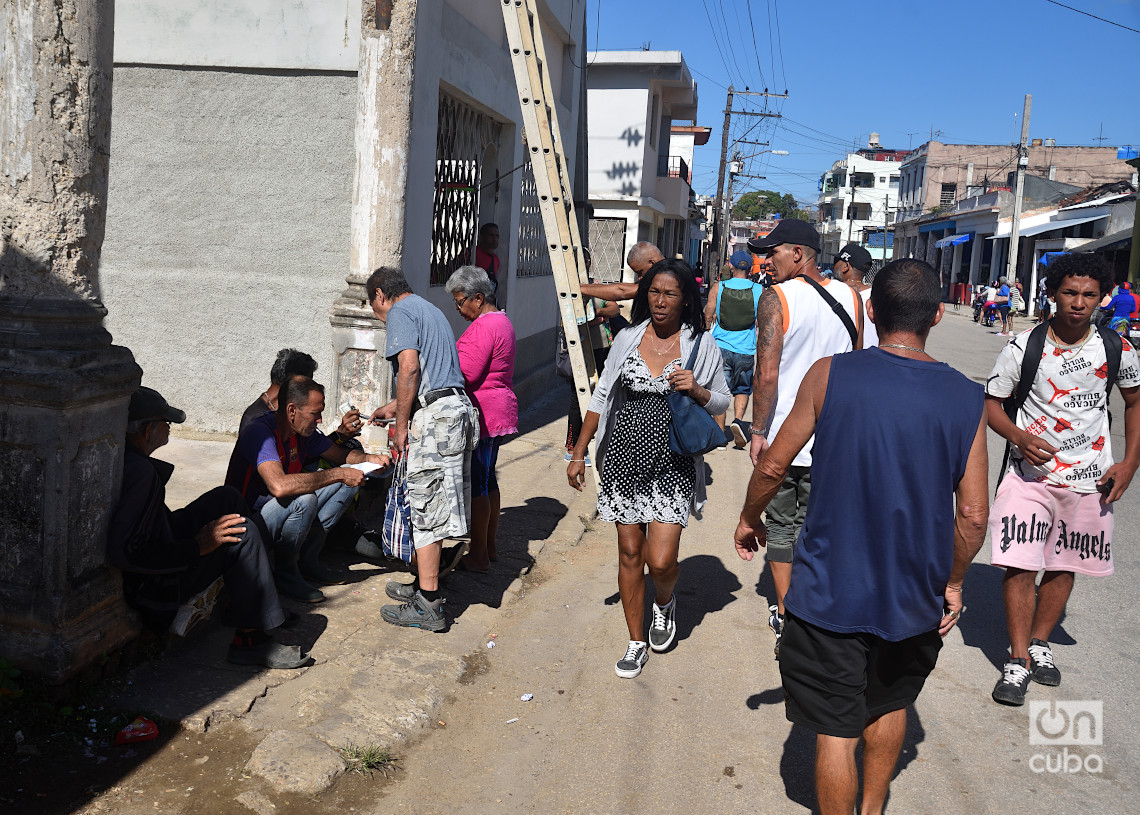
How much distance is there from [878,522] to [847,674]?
445 millimetres

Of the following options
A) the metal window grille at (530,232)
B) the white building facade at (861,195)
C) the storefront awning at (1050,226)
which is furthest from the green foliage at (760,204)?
the metal window grille at (530,232)

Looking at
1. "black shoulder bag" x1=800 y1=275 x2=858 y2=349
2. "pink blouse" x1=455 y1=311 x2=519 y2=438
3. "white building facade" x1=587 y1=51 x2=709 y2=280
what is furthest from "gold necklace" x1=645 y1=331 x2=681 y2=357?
"white building facade" x1=587 y1=51 x2=709 y2=280

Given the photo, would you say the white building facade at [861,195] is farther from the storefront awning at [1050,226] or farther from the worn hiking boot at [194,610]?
the worn hiking boot at [194,610]

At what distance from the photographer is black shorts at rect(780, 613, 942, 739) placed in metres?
2.71

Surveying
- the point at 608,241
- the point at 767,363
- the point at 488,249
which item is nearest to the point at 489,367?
the point at 767,363

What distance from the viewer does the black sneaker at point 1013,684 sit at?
4164 mm

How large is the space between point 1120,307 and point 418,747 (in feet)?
61.4

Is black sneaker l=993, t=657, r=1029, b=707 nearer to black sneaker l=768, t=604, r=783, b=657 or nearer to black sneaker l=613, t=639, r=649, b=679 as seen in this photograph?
black sneaker l=768, t=604, r=783, b=657

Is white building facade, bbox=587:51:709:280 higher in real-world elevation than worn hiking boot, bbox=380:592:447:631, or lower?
higher

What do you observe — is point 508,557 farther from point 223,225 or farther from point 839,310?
point 223,225

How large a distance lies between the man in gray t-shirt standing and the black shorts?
82.1 inches

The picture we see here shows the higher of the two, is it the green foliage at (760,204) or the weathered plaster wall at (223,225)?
the green foliage at (760,204)

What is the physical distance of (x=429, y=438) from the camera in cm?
456

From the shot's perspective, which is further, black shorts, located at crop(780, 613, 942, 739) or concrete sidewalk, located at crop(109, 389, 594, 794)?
concrete sidewalk, located at crop(109, 389, 594, 794)
